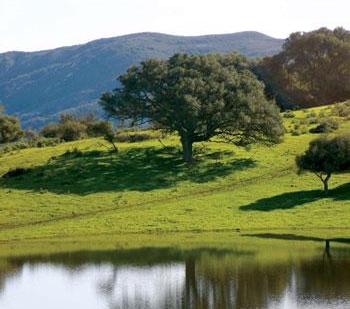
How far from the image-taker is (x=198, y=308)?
3731 centimetres

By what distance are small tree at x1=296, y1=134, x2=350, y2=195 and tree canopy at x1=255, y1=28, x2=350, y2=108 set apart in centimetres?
6117

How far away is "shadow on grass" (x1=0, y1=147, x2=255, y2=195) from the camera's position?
79.8 meters

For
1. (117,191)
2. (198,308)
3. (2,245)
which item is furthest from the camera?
(117,191)

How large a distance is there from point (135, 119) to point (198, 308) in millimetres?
56231

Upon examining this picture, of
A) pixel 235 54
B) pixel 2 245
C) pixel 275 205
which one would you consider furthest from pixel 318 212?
pixel 235 54

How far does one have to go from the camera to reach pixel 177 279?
4547 centimetres

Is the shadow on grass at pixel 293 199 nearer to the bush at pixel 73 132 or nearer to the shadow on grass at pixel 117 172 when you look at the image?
the shadow on grass at pixel 117 172

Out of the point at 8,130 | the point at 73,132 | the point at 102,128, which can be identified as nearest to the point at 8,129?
the point at 8,130

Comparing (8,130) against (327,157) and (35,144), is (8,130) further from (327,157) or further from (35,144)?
(327,157)

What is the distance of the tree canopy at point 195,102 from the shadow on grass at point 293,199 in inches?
666

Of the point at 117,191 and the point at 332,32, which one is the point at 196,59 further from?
the point at 332,32

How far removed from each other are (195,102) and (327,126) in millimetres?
26780

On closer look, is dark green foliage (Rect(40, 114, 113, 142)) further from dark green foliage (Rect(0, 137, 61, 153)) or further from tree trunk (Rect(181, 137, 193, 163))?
tree trunk (Rect(181, 137, 193, 163))

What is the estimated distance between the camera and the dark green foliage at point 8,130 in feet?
484
